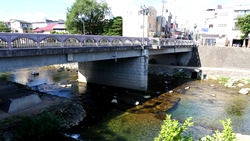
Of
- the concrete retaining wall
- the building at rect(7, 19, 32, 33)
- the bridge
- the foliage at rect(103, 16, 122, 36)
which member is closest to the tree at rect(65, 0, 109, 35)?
the foliage at rect(103, 16, 122, 36)

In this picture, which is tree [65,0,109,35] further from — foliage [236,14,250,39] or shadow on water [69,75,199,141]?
foliage [236,14,250,39]

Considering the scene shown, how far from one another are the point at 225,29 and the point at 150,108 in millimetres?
48207

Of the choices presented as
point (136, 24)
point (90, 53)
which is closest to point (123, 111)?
point (90, 53)

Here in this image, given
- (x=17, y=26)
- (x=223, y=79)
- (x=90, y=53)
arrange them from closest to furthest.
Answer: (x=90, y=53)
(x=223, y=79)
(x=17, y=26)

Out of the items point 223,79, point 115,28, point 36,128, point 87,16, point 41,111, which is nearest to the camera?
point 36,128

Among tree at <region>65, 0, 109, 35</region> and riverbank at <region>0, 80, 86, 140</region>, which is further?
tree at <region>65, 0, 109, 35</region>

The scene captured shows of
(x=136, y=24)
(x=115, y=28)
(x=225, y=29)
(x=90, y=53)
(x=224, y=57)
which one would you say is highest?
(x=136, y=24)

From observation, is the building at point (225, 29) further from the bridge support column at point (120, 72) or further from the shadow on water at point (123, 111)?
the bridge support column at point (120, 72)

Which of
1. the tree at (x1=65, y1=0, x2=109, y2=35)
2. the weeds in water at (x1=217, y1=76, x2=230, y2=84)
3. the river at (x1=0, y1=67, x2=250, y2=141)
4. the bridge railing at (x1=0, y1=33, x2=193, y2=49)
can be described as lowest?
the river at (x1=0, y1=67, x2=250, y2=141)

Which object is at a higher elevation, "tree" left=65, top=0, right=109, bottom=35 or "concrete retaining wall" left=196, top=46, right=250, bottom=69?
"tree" left=65, top=0, right=109, bottom=35

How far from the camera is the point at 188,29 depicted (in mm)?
103062

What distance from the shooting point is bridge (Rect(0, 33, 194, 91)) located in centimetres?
1102

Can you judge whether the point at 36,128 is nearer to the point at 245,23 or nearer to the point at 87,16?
the point at 245,23

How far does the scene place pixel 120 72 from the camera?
23672mm
